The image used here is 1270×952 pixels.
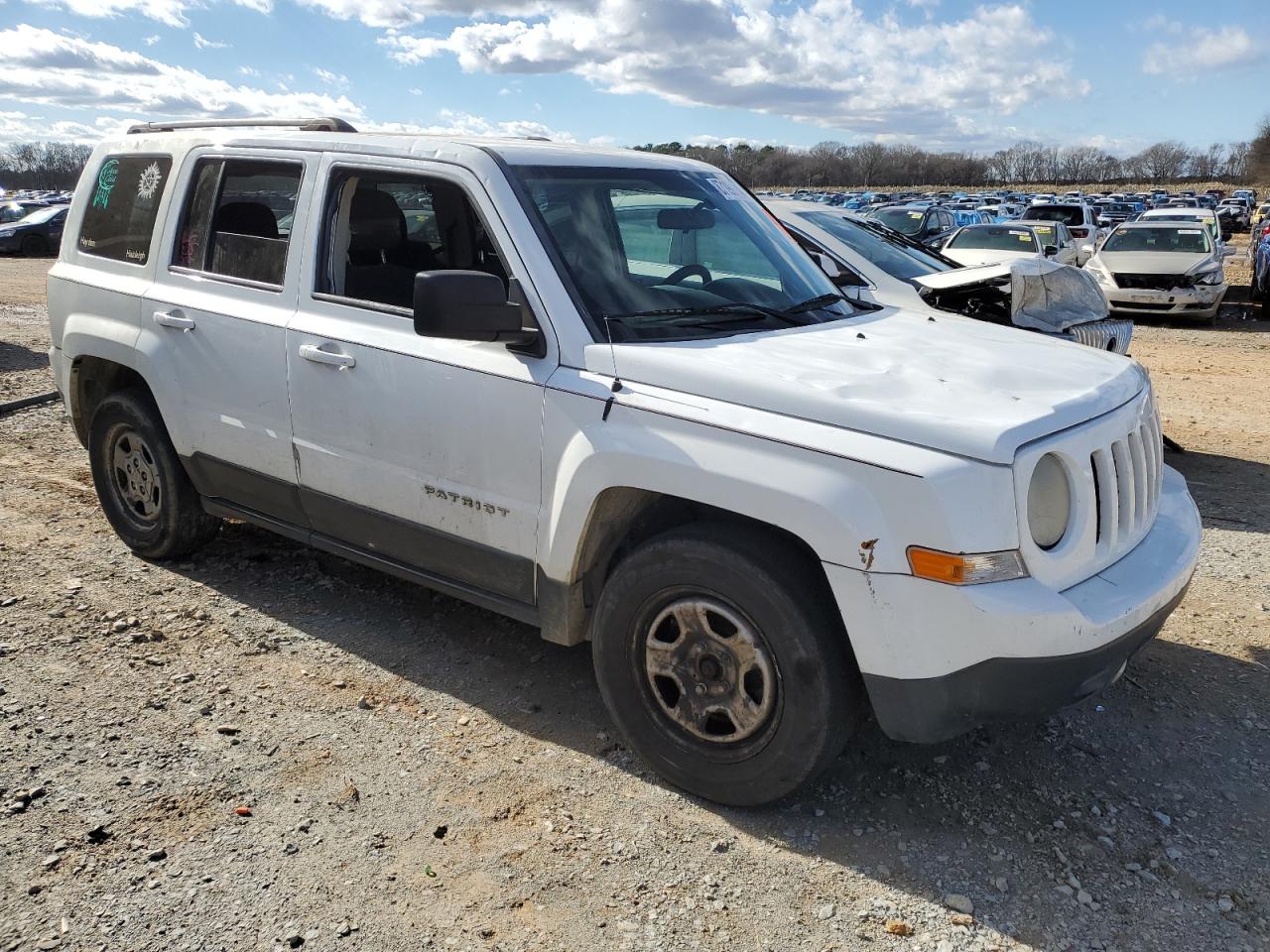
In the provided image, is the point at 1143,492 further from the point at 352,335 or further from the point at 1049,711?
the point at 352,335

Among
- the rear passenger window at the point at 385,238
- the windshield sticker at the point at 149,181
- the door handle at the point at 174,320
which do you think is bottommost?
the door handle at the point at 174,320

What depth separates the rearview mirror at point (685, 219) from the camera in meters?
4.16

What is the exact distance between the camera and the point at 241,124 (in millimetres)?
4934

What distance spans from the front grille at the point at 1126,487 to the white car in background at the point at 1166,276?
42.5 ft

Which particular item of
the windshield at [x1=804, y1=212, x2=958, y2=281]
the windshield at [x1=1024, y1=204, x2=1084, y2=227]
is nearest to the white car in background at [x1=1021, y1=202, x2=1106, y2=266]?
the windshield at [x1=1024, y1=204, x2=1084, y2=227]

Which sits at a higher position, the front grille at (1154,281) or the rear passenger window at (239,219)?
the rear passenger window at (239,219)

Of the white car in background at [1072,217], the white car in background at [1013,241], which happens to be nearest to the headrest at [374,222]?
the white car in background at [1013,241]

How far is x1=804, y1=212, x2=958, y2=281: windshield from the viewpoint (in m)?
7.97

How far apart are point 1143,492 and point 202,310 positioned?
12.3ft

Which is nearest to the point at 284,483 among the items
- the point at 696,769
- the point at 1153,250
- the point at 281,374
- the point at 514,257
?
the point at 281,374

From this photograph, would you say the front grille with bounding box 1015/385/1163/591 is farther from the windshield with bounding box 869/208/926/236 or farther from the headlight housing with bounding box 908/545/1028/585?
the windshield with bounding box 869/208/926/236

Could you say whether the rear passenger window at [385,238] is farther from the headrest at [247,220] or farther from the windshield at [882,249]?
the windshield at [882,249]

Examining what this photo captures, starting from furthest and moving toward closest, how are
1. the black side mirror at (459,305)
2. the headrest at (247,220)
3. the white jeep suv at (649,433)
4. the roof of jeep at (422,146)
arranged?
the headrest at (247,220) < the roof of jeep at (422,146) < the black side mirror at (459,305) < the white jeep suv at (649,433)

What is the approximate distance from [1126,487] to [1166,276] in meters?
14.4
